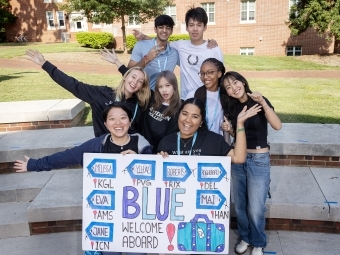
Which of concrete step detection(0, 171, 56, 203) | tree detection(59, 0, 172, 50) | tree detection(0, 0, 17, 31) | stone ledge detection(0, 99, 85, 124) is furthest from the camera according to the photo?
tree detection(0, 0, 17, 31)

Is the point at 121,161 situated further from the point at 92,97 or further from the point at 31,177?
the point at 31,177

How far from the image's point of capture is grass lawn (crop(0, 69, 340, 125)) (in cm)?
701

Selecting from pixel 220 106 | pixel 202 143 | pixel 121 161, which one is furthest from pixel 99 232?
pixel 220 106

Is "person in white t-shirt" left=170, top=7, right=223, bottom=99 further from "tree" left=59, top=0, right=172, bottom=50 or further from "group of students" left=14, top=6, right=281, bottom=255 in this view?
"tree" left=59, top=0, right=172, bottom=50

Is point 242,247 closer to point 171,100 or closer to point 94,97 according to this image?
point 171,100

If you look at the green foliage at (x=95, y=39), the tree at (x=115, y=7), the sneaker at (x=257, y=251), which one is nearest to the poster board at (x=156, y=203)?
the sneaker at (x=257, y=251)

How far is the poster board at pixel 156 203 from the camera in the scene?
8.88 ft

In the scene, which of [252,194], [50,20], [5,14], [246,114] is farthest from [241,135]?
[50,20]

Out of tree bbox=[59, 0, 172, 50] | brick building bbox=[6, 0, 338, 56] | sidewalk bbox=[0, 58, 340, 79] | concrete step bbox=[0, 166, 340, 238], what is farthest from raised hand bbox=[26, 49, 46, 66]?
brick building bbox=[6, 0, 338, 56]

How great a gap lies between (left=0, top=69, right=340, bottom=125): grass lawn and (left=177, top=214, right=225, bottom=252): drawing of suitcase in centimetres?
421

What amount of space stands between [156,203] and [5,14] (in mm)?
35929

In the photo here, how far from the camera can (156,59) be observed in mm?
3891

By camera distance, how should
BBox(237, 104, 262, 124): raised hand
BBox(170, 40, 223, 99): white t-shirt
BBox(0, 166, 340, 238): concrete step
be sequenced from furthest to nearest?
BBox(0, 166, 340, 238): concrete step, BBox(170, 40, 223, 99): white t-shirt, BBox(237, 104, 262, 124): raised hand

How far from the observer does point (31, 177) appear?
4.65 meters
